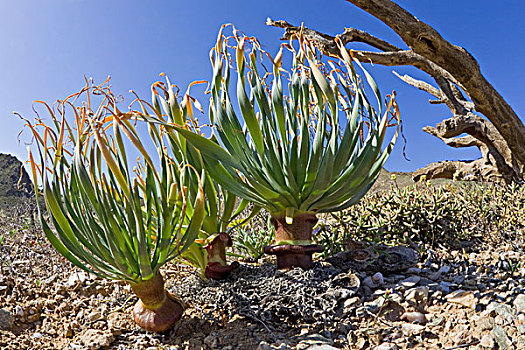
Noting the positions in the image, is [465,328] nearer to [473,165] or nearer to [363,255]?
[363,255]

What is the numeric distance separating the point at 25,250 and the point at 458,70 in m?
7.15

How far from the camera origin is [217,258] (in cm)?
270

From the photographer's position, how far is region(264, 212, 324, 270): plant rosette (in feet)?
8.76

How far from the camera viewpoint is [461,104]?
9336 millimetres

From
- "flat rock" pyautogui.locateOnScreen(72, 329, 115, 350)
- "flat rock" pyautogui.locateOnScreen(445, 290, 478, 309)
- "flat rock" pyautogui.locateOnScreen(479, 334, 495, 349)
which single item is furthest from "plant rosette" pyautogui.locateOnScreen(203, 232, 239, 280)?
"flat rock" pyautogui.locateOnScreen(479, 334, 495, 349)

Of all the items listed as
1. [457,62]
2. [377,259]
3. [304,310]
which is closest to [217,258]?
[304,310]

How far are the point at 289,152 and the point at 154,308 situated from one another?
48.7 inches

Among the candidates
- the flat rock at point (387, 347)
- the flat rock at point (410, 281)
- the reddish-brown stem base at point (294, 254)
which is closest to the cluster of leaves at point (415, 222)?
the reddish-brown stem base at point (294, 254)

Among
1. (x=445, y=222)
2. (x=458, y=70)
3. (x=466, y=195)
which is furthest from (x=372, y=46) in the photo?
(x=445, y=222)

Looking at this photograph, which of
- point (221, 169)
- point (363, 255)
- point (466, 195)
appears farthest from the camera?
point (466, 195)

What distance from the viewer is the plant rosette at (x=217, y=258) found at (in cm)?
267

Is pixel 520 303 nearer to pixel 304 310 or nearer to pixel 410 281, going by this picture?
pixel 410 281

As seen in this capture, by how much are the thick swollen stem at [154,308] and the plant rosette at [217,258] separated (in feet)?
1.08

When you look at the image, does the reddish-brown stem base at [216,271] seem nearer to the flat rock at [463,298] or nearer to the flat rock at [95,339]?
the flat rock at [95,339]
